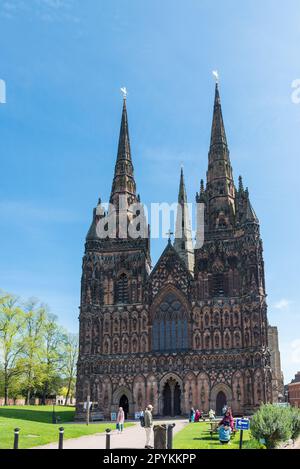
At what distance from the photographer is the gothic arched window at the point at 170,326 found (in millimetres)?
52219

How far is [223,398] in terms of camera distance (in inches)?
1943

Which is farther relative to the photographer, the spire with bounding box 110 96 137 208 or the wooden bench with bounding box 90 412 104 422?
the spire with bounding box 110 96 137 208

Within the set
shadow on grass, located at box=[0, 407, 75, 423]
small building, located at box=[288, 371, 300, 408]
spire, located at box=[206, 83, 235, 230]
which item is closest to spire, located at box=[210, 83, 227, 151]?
spire, located at box=[206, 83, 235, 230]

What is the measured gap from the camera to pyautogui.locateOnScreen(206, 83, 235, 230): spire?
2254 inches

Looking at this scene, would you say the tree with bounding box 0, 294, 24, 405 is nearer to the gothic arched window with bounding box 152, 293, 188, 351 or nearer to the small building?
the gothic arched window with bounding box 152, 293, 188, 351

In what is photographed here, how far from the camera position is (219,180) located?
197 feet

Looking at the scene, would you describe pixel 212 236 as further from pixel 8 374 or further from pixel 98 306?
pixel 8 374

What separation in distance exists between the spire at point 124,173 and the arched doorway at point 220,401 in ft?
82.5

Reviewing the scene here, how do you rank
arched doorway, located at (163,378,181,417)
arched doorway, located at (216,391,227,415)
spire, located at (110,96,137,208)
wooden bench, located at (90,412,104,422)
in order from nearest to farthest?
wooden bench, located at (90,412,104,422)
arched doorway, located at (216,391,227,415)
arched doorway, located at (163,378,181,417)
spire, located at (110,96,137,208)

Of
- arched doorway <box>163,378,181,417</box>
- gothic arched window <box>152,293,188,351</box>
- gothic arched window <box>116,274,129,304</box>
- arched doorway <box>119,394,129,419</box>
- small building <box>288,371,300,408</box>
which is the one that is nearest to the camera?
arched doorway <box>163,378,181,417</box>

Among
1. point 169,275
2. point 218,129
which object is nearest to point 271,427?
point 169,275

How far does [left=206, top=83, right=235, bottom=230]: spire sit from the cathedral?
0.18 m

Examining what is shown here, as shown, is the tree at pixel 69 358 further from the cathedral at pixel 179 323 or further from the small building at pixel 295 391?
the small building at pixel 295 391

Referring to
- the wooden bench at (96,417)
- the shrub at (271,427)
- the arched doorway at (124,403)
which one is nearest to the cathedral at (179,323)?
the arched doorway at (124,403)
